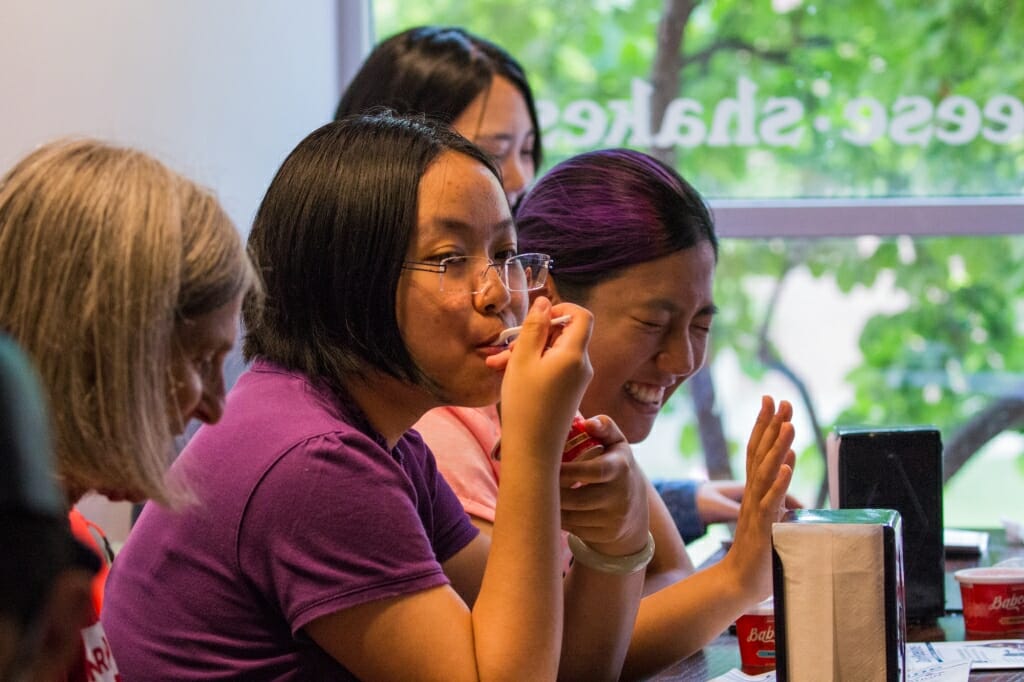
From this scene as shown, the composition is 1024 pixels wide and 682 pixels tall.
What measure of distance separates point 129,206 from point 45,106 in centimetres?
136

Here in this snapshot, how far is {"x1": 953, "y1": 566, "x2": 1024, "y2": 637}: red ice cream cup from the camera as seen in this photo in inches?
62.2

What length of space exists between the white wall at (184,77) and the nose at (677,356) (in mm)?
913

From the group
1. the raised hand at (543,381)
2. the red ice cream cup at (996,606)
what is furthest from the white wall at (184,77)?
the red ice cream cup at (996,606)

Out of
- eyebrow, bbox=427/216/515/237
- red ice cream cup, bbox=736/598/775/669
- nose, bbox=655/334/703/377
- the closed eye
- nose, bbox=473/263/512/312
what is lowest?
red ice cream cup, bbox=736/598/775/669

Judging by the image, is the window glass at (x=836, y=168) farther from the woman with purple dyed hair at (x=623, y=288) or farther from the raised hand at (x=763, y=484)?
the raised hand at (x=763, y=484)

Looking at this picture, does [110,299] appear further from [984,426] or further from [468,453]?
[984,426]

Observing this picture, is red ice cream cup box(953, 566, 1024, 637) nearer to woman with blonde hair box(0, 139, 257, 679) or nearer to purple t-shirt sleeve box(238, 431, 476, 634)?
purple t-shirt sleeve box(238, 431, 476, 634)

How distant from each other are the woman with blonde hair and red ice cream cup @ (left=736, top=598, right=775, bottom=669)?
76 cm

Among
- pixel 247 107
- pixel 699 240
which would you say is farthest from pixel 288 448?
pixel 247 107

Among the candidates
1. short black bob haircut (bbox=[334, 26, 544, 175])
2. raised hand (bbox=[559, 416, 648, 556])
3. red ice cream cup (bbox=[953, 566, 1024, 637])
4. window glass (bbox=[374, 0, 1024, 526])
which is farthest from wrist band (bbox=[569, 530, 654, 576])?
window glass (bbox=[374, 0, 1024, 526])

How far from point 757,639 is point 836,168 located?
224 cm

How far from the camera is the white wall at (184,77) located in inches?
84.0

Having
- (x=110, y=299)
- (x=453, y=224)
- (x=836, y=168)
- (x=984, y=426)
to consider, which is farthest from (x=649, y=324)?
(x=984, y=426)

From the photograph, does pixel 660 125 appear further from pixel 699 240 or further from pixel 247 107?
pixel 699 240
